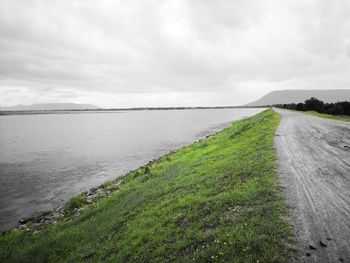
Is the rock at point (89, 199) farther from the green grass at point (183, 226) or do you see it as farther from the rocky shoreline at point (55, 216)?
the green grass at point (183, 226)

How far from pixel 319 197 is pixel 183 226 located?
5.50 metres

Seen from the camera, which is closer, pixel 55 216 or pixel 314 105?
pixel 55 216

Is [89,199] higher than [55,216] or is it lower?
higher

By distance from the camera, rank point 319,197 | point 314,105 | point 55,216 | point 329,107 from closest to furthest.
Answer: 1. point 319,197
2. point 55,216
3. point 329,107
4. point 314,105

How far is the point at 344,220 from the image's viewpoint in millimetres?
7523

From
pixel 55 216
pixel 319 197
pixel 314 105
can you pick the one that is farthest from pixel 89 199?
pixel 314 105

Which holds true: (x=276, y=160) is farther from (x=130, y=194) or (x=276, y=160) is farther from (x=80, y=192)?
(x=80, y=192)

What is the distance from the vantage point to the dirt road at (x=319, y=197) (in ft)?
20.9

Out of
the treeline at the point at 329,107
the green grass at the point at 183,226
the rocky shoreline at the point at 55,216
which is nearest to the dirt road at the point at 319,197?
the green grass at the point at 183,226

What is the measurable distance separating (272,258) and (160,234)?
4.30 m

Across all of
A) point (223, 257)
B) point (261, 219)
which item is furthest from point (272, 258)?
point (261, 219)

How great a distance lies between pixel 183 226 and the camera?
9.07 m

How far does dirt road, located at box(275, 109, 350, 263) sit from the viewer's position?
6.38 m

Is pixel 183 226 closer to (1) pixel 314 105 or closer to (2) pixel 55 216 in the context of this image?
(2) pixel 55 216
